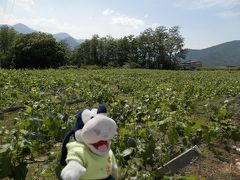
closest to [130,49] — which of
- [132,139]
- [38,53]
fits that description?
[38,53]

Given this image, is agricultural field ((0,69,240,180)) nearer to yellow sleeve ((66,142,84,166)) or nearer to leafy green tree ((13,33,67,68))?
yellow sleeve ((66,142,84,166))

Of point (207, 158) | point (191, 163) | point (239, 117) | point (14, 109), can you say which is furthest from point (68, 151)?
point (239, 117)

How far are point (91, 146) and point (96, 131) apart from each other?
210 mm

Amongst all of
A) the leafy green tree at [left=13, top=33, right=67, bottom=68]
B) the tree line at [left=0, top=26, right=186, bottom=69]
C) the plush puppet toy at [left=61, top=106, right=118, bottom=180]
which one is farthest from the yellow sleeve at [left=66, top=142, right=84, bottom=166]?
the tree line at [left=0, top=26, right=186, bottom=69]

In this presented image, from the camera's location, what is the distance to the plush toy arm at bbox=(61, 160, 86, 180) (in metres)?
3.02

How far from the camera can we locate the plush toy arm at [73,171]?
3021 mm

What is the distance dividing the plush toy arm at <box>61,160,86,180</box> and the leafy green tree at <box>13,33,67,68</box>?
187 ft

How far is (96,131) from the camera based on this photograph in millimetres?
3289

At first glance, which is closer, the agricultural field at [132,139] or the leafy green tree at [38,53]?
the agricultural field at [132,139]

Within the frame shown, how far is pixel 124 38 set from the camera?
8475 cm

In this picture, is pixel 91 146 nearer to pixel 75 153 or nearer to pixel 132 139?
pixel 75 153

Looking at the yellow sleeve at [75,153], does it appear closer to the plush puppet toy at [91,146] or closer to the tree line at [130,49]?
the plush puppet toy at [91,146]

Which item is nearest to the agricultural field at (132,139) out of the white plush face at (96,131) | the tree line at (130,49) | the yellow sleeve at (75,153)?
the yellow sleeve at (75,153)

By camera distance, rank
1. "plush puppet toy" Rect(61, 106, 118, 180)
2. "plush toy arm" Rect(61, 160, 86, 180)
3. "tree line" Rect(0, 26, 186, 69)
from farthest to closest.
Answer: "tree line" Rect(0, 26, 186, 69) < "plush puppet toy" Rect(61, 106, 118, 180) < "plush toy arm" Rect(61, 160, 86, 180)
